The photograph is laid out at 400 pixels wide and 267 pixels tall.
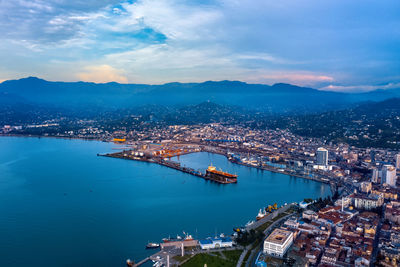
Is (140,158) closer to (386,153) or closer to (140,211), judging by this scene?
(140,211)

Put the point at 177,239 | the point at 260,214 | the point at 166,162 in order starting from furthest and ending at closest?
the point at 166,162, the point at 260,214, the point at 177,239

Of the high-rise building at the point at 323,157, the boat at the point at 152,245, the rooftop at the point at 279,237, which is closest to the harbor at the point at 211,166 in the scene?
the high-rise building at the point at 323,157

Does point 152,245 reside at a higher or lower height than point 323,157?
lower

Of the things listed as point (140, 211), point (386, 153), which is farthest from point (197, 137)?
point (140, 211)

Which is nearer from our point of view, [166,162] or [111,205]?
[111,205]

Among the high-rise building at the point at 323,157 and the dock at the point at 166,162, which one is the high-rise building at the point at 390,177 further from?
the dock at the point at 166,162

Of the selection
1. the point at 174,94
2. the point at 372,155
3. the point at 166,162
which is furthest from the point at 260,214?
the point at 174,94

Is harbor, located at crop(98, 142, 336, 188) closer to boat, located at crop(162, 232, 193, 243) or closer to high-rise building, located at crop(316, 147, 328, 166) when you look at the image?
high-rise building, located at crop(316, 147, 328, 166)

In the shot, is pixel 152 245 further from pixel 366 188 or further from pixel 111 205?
pixel 366 188
